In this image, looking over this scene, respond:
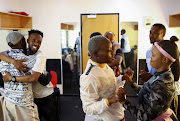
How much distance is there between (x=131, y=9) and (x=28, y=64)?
326 cm

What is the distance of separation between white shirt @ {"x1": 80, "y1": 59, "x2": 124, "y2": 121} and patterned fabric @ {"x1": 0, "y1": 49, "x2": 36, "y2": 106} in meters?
0.88

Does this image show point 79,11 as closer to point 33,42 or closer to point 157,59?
point 33,42

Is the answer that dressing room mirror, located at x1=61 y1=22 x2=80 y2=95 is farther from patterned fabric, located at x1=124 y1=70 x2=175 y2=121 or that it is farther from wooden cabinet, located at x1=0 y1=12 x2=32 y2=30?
patterned fabric, located at x1=124 y1=70 x2=175 y2=121

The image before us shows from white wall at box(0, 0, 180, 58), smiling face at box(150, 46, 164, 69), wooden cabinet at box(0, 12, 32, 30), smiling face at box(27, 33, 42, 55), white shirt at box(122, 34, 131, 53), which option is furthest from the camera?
white shirt at box(122, 34, 131, 53)

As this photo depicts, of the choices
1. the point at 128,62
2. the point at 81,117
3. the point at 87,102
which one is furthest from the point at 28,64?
the point at 128,62

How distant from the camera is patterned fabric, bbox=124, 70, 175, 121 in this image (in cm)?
141

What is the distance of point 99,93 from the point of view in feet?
4.60

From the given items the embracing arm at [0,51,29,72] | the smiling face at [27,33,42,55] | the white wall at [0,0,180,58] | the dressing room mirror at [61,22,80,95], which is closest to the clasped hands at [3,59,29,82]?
the embracing arm at [0,51,29,72]

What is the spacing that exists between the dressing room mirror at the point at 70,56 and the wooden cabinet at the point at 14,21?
88cm

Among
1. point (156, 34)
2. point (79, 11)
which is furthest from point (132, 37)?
point (156, 34)

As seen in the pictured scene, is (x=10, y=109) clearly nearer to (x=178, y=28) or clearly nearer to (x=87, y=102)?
(x=87, y=102)

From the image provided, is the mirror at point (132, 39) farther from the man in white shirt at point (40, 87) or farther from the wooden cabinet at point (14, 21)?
the man in white shirt at point (40, 87)

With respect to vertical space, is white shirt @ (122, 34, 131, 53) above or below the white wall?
below

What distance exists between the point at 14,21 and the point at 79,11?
1.53 m
